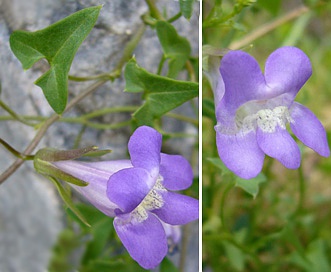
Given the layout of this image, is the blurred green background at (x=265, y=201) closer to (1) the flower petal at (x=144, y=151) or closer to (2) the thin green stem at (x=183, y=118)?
(2) the thin green stem at (x=183, y=118)

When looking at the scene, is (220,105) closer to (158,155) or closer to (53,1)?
(158,155)

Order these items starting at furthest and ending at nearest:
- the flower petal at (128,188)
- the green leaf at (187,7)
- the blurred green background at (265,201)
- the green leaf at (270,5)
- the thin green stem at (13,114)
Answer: the green leaf at (270,5), the blurred green background at (265,201), the thin green stem at (13,114), the green leaf at (187,7), the flower petal at (128,188)

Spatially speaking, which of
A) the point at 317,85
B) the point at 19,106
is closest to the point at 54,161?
the point at 19,106

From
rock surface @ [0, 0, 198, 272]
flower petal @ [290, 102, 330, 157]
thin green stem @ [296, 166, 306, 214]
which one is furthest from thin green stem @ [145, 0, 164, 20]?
thin green stem @ [296, 166, 306, 214]

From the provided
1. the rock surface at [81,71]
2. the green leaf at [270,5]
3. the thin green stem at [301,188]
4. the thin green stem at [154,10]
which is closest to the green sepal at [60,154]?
the rock surface at [81,71]

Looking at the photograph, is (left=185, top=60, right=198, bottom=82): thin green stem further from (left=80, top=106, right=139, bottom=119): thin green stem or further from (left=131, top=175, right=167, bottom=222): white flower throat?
(left=131, top=175, right=167, bottom=222): white flower throat

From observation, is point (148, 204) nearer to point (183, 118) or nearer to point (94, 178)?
point (94, 178)

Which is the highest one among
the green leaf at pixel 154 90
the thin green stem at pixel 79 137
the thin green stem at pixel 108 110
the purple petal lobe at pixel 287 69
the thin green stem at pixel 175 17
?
the purple petal lobe at pixel 287 69
